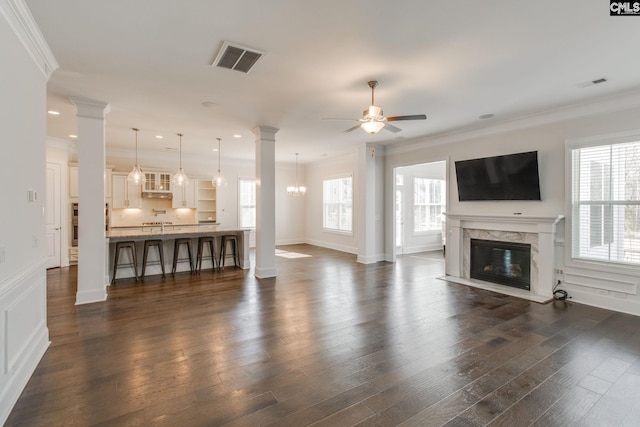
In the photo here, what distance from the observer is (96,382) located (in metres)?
2.50

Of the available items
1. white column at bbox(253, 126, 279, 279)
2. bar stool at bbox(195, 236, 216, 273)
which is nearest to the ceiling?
white column at bbox(253, 126, 279, 279)

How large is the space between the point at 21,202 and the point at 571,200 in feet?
21.7

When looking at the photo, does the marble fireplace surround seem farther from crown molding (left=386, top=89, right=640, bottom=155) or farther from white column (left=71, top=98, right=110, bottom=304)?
white column (left=71, top=98, right=110, bottom=304)

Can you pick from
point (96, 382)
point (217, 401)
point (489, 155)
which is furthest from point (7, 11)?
point (489, 155)

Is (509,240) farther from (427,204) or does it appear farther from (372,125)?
(427,204)

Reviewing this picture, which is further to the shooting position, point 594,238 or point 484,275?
point 484,275

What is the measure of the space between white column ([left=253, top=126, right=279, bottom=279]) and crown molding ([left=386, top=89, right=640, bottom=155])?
10.8 feet

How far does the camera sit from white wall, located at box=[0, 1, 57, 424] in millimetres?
2207

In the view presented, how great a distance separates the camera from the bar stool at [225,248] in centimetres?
704

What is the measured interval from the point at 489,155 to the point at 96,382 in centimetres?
638

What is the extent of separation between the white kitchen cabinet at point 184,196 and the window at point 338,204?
4072mm

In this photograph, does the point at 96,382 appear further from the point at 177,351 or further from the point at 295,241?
the point at 295,241

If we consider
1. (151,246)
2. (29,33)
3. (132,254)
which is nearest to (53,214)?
(132,254)

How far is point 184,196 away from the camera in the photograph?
352 inches
